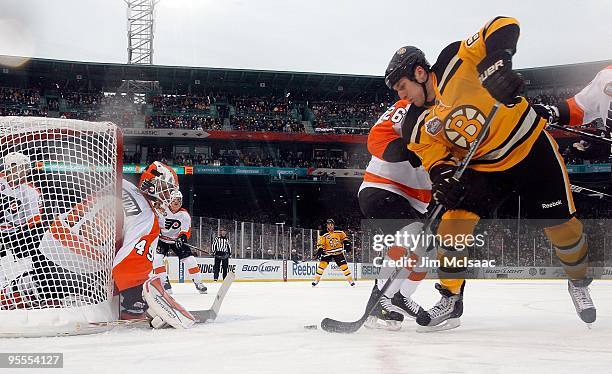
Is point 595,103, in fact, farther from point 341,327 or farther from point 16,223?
point 16,223

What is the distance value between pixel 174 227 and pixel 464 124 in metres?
5.25

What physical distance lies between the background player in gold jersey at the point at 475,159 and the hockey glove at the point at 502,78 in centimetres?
21

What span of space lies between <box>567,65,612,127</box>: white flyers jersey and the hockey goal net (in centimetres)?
238

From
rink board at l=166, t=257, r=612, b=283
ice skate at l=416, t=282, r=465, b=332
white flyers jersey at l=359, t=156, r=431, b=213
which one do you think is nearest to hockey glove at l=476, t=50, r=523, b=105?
white flyers jersey at l=359, t=156, r=431, b=213

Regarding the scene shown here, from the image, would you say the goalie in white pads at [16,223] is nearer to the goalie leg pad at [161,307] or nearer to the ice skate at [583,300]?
the goalie leg pad at [161,307]

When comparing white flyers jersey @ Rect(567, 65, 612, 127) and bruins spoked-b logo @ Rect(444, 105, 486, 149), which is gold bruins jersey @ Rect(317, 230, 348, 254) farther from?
white flyers jersey @ Rect(567, 65, 612, 127)

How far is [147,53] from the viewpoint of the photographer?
2588cm

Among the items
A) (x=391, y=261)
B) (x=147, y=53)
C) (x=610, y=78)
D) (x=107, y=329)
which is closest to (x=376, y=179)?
(x=391, y=261)

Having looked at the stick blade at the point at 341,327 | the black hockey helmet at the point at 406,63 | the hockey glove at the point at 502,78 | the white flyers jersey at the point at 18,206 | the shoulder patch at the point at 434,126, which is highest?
the black hockey helmet at the point at 406,63

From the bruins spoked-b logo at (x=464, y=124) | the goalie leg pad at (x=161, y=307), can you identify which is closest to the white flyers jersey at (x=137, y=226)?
the goalie leg pad at (x=161, y=307)

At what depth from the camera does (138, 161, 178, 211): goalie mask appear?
364 centimetres

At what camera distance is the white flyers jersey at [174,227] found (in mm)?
7713

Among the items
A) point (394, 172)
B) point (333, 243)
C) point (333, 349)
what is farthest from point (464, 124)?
point (333, 243)

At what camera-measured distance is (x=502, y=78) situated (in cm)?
278
